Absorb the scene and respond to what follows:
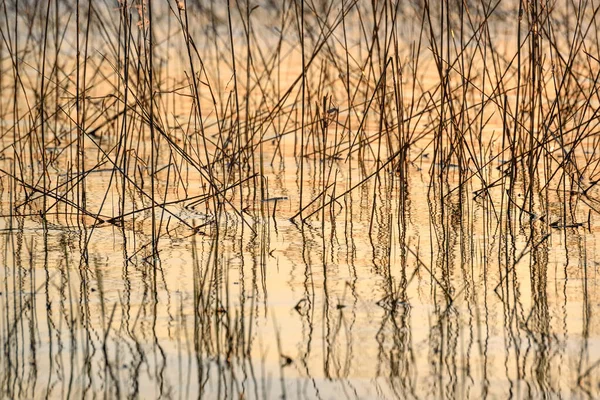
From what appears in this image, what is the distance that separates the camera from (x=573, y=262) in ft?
7.46

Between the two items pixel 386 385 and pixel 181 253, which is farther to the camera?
pixel 181 253

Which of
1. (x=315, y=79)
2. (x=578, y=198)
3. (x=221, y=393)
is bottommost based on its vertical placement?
(x=221, y=393)

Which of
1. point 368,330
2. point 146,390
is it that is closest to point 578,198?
point 368,330

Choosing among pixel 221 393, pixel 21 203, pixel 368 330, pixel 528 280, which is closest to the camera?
pixel 221 393

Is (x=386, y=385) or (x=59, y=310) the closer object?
(x=386, y=385)

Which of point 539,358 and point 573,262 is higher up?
point 573,262

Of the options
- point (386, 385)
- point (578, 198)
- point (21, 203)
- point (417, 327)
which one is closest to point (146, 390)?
point (386, 385)

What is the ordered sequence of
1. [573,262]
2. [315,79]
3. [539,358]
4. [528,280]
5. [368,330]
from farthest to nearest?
1. [315,79]
2. [573,262]
3. [528,280]
4. [368,330]
5. [539,358]

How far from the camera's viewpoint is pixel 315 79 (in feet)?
19.1

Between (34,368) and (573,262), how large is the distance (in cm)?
109

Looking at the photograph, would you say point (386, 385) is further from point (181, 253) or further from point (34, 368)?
point (181, 253)

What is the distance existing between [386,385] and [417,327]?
267 mm

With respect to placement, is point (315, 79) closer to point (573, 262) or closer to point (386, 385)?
point (573, 262)

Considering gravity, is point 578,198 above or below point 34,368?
above
